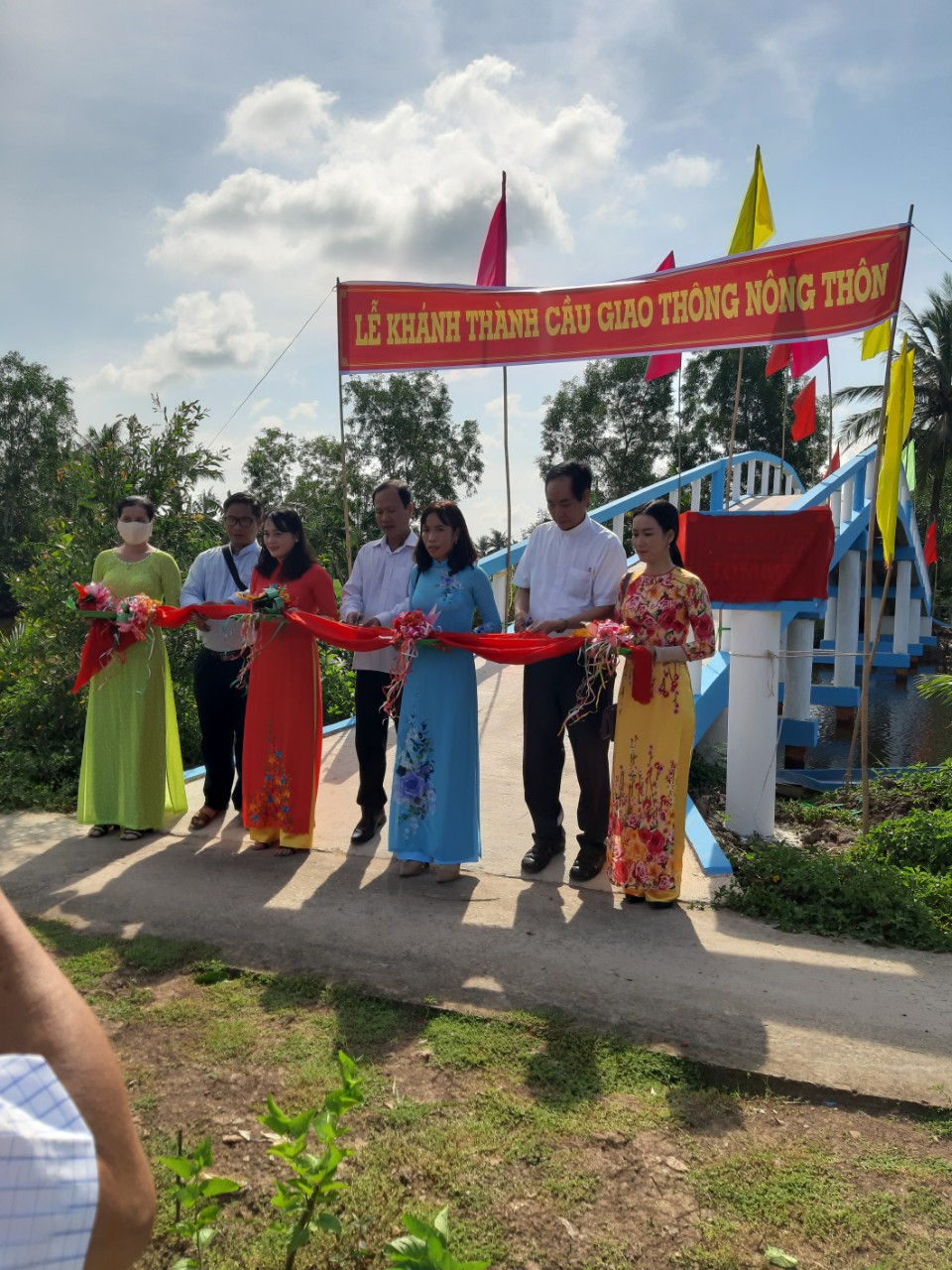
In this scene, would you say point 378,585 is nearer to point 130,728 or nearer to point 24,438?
point 130,728

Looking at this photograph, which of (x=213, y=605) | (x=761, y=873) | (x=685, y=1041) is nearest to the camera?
(x=685, y=1041)

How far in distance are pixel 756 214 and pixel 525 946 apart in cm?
596

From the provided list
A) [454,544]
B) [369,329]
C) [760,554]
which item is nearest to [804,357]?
[760,554]

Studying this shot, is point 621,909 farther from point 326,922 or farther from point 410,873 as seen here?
point 326,922

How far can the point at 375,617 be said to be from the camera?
195 inches

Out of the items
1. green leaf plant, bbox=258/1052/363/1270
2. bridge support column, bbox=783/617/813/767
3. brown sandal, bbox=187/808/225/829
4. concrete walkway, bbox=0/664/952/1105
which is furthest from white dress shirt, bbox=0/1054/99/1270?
bridge support column, bbox=783/617/813/767

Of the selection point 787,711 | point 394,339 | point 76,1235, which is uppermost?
point 394,339

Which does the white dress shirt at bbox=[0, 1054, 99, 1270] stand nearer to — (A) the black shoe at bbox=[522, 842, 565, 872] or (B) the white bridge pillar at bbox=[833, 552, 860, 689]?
(A) the black shoe at bbox=[522, 842, 565, 872]

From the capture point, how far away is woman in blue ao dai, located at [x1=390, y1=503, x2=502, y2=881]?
14.6 ft

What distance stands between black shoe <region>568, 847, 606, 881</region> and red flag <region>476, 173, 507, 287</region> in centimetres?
482

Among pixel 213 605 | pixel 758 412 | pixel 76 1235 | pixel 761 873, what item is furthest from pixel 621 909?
pixel 758 412

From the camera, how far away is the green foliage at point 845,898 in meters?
4.02

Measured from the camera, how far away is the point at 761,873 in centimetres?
452

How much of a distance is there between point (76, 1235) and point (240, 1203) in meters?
1.77
